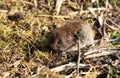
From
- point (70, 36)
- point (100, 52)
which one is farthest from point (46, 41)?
point (100, 52)

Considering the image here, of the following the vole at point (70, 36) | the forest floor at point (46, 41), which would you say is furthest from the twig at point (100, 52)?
the vole at point (70, 36)

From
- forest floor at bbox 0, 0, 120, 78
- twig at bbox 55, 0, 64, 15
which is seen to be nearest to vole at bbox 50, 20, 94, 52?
forest floor at bbox 0, 0, 120, 78

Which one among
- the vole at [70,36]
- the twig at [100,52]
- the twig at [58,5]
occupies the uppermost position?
the twig at [58,5]

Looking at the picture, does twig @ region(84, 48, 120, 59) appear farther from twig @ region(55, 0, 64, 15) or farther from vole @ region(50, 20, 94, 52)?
twig @ region(55, 0, 64, 15)

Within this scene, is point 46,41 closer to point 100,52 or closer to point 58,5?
point 100,52

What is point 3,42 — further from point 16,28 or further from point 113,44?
point 113,44

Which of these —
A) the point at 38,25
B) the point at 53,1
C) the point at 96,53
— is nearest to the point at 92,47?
the point at 96,53

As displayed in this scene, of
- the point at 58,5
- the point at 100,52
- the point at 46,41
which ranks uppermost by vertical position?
the point at 58,5

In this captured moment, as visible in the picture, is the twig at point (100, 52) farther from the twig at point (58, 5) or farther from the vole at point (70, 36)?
the twig at point (58, 5)

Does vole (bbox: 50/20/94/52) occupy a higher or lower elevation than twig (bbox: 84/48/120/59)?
higher

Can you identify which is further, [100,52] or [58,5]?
[58,5]
